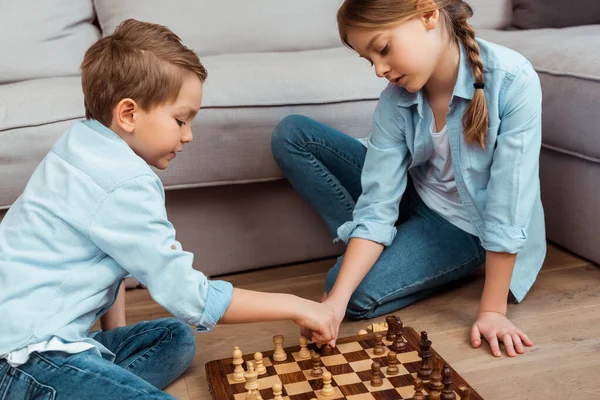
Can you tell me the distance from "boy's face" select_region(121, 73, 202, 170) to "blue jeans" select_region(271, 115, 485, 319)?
0.47 meters

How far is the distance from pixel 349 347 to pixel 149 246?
0.44 meters

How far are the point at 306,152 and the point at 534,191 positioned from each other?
50 centimetres

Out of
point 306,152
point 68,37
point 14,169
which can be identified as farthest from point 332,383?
point 68,37

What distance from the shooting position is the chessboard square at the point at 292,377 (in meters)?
1.25

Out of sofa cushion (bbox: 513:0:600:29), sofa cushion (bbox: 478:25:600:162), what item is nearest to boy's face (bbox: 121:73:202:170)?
sofa cushion (bbox: 478:25:600:162)

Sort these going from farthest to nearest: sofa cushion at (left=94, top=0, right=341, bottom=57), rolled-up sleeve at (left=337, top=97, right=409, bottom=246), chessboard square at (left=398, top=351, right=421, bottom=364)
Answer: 1. sofa cushion at (left=94, top=0, right=341, bottom=57)
2. rolled-up sleeve at (left=337, top=97, right=409, bottom=246)
3. chessboard square at (left=398, top=351, right=421, bottom=364)

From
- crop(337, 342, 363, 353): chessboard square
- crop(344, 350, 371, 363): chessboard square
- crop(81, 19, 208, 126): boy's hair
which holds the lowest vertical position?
crop(337, 342, 363, 353): chessboard square

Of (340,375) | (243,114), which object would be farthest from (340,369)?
(243,114)

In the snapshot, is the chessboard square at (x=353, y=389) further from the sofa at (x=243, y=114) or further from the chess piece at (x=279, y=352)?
the sofa at (x=243, y=114)

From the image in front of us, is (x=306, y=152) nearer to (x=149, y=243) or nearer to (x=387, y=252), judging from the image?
(x=387, y=252)

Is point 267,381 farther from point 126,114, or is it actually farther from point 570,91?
point 570,91

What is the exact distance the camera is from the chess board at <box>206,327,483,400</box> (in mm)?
1204

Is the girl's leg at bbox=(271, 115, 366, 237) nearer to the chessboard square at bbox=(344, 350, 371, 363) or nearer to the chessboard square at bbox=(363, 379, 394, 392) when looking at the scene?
the chessboard square at bbox=(344, 350, 371, 363)

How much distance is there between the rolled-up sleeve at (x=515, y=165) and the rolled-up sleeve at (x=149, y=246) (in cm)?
61
